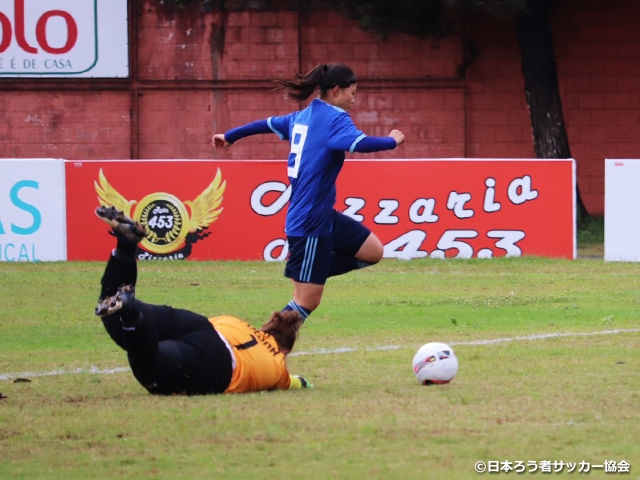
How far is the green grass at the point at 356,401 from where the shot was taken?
5.29 m

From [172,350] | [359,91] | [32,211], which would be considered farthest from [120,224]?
[359,91]

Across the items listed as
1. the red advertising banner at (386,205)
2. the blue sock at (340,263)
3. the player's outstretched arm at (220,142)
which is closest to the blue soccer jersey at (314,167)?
the blue sock at (340,263)

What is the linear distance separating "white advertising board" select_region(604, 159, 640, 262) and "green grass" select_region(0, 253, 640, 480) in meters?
4.49

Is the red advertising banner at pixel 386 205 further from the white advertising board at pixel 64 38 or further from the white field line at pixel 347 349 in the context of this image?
the white advertising board at pixel 64 38

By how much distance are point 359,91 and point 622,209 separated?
37.9 ft

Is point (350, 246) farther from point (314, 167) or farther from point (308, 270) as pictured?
point (314, 167)

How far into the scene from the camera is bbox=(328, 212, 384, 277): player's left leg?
8.20m

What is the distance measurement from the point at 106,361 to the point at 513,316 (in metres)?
4.30

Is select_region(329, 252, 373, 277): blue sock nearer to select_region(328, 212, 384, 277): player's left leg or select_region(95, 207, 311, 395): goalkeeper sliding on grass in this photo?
select_region(328, 212, 384, 277): player's left leg

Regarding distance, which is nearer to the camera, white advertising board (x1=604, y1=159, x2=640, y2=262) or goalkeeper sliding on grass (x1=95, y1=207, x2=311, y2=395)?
goalkeeper sliding on grass (x1=95, y1=207, x2=311, y2=395)

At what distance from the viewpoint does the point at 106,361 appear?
344 inches

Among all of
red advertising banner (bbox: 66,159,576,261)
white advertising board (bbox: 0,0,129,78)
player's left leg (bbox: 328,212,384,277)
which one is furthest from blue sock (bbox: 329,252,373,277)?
white advertising board (bbox: 0,0,129,78)

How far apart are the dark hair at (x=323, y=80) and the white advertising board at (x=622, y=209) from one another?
403 inches

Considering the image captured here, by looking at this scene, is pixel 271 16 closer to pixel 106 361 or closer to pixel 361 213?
pixel 361 213
